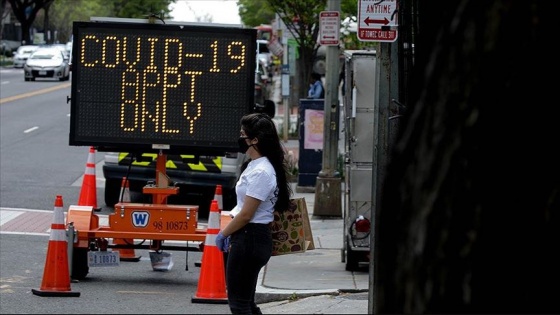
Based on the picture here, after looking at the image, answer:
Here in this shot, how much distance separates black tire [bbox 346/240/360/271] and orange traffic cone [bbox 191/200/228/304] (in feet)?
6.62

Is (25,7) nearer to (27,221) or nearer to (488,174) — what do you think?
(27,221)

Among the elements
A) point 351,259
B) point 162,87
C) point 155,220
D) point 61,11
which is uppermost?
point 61,11

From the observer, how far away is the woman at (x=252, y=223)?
23.6 ft

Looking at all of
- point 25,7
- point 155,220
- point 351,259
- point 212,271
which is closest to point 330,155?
point 351,259

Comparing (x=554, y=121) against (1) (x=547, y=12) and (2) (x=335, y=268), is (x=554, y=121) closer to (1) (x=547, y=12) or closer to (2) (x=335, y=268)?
(1) (x=547, y=12)

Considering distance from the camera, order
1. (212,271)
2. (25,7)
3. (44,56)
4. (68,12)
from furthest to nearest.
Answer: (68,12), (25,7), (44,56), (212,271)

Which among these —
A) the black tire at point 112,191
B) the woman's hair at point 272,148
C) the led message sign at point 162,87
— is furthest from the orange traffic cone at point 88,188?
the woman's hair at point 272,148

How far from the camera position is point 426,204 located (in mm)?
3008

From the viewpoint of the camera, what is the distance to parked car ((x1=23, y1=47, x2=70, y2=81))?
2152 inches

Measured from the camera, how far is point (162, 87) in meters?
10.9

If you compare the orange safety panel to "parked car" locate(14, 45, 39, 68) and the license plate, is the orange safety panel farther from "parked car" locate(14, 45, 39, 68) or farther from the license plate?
"parked car" locate(14, 45, 39, 68)

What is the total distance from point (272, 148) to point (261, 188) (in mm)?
371

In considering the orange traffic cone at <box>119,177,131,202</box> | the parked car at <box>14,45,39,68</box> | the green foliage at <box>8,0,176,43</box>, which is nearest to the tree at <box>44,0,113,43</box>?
the green foliage at <box>8,0,176,43</box>

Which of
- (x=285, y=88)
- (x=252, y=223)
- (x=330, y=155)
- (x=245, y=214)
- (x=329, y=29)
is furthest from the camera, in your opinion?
(x=285, y=88)
